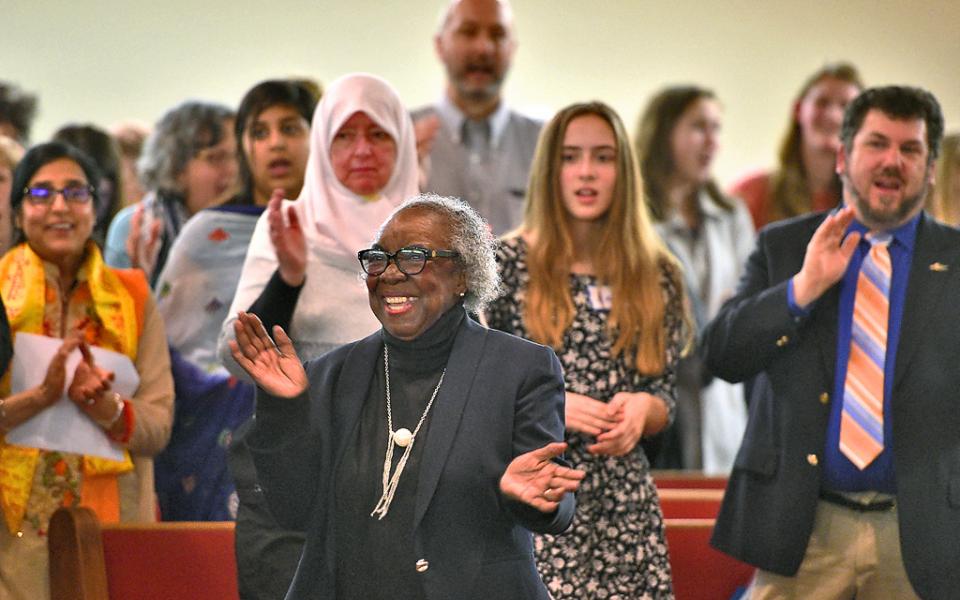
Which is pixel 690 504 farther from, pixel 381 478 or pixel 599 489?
pixel 381 478

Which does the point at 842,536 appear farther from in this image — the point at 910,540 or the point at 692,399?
the point at 692,399

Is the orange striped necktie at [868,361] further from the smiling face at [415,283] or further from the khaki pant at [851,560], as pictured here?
the smiling face at [415,283]

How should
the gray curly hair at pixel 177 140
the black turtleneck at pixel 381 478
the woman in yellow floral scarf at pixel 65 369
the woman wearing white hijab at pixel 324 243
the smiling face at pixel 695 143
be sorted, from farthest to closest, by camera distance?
1. the smiling face at pixel 695 143
2. the gray curly hair at pixel 177 140
3. the woman in yellow floral scarf at pixel 65 369
4. the woman wearing white hijab at pixel 324 243
5. the black turtleneck at pixel 381 478

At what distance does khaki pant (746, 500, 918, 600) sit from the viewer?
4426 millimetres

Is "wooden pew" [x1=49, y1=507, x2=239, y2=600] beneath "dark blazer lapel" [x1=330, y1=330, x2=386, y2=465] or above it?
beneath

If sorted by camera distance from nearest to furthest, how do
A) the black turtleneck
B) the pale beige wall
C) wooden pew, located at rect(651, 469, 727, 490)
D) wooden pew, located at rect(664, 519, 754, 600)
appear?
the black turtleneck, wooden pew, located at rect(664, 519, 754, 600), wooden pew, located at rect(651, 469, 727, 490), the pale beige wall

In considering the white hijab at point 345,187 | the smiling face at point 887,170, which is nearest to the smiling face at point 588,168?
the white hijab at point 345,187

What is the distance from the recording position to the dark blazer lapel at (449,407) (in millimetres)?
3459

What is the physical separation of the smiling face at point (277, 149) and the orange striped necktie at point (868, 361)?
1836 mm

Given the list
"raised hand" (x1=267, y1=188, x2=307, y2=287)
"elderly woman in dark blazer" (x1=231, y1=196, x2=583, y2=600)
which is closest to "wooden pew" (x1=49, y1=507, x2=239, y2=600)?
"raised hand" (x1=267, y1=188, x2=307, y2=287)

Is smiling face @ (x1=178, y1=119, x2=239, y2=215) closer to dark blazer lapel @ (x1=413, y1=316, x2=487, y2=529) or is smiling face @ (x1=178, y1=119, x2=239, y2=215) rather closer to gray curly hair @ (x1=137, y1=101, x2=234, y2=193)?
gray curly hair @ (x1=137, y1=101, x2=234, y2=193)

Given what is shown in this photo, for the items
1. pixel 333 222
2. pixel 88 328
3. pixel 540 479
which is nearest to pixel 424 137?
pixel 333 222

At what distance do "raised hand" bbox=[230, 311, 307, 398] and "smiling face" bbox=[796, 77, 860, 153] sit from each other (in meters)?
4.03

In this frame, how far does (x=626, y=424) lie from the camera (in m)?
4.60
